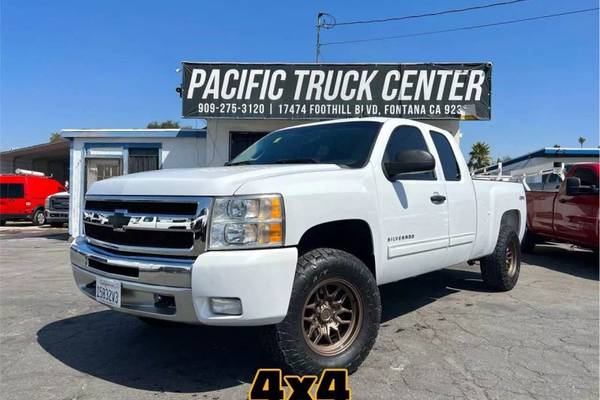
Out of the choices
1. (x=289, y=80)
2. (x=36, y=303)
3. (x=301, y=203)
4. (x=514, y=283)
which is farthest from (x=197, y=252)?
(x=289, y=80)

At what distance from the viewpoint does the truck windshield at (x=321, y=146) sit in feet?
13.9

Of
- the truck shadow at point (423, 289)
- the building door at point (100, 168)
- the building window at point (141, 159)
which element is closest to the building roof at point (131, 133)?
the building window at point (141, 159)

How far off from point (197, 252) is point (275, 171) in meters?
0.80

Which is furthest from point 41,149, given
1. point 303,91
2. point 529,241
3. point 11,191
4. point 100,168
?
point 529,241

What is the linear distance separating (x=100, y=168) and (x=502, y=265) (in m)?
11.0

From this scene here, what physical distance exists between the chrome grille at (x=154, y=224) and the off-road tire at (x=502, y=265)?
14.5 ft

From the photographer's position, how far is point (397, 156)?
13.4 ft

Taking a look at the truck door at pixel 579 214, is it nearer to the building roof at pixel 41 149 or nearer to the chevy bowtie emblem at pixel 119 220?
the chevy bowtie emblem at pixel 119 220

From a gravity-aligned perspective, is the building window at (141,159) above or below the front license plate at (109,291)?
above

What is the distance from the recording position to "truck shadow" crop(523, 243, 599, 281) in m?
8.69

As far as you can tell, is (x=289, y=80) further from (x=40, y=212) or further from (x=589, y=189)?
(x=40, y=212)

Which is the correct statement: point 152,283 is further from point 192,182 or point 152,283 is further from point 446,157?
point 446,157

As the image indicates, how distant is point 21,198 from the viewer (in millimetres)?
20719

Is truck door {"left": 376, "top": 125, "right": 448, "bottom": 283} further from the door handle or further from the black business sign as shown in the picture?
the black business sign
